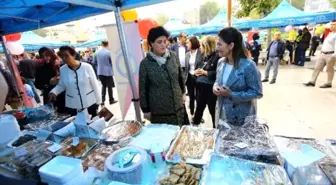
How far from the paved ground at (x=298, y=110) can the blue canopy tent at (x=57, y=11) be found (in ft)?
7.14

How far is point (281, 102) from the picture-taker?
446 cm

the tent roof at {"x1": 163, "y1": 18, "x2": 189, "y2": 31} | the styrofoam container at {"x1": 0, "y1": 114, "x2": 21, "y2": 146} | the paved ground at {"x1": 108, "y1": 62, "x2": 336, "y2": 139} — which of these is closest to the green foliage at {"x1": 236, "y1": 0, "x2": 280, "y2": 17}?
the tent roof at {"x1": 163, "y1": 18, "x2": 189, "y2": 31}

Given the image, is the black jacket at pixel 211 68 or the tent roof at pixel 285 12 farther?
the tent roof at pixel 285 12

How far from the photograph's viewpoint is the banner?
2.88 m

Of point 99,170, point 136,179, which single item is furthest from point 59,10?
point 136,179

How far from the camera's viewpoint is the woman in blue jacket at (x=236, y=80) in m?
1.58

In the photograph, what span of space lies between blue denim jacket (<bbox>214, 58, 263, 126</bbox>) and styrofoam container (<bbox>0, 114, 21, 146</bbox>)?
1628 mm

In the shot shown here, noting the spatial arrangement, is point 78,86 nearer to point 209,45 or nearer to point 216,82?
point 216,82

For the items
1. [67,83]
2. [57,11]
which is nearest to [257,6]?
[57,11]

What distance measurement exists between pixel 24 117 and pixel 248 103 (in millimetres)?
2069

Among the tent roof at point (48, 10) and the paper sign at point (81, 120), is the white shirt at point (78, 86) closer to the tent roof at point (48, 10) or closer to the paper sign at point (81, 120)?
the tent roof at point (48, 10)

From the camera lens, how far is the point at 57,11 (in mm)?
2406

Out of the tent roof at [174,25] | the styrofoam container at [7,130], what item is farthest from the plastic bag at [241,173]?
the tent roof at [174,25]

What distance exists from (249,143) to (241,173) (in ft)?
0.75
